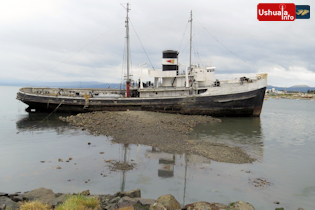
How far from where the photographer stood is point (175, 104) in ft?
89.5

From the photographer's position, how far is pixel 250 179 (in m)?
9.28

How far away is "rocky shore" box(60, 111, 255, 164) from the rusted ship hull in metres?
1.73

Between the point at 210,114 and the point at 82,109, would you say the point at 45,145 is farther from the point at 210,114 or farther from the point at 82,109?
the point at 210,114

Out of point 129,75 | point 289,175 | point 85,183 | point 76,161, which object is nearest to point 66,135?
point 76,161

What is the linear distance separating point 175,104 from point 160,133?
10.6 m

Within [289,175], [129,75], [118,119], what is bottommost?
[289,175]

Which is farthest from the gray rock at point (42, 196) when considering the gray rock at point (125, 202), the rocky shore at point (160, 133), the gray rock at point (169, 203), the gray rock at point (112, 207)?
the rocky shore at point (160, 133)

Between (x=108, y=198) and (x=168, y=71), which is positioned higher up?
(x=168, y=71)

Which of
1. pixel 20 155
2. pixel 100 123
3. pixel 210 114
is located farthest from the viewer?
pixel 210 114

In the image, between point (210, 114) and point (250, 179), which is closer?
point (250, 179)

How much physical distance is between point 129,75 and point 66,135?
46.2 feet

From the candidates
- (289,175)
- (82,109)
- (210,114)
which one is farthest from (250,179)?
(82,109)

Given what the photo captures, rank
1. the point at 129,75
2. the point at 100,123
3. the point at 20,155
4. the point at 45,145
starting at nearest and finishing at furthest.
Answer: the point at 20,155, the point at 45,145, the point at 100,123, the point at 129,75

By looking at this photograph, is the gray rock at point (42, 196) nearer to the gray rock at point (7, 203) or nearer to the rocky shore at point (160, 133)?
the gray rock at point (7, 203)
